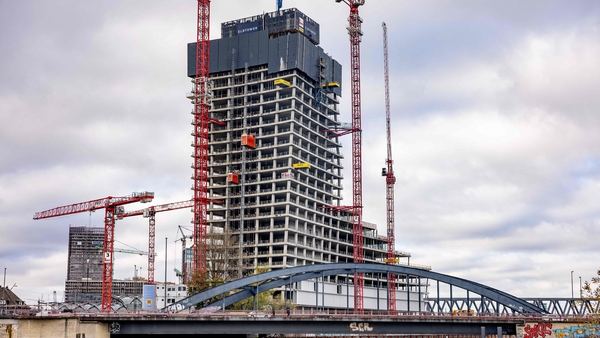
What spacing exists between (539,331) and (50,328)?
211 feet

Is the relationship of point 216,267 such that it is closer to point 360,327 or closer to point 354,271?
point 354,271

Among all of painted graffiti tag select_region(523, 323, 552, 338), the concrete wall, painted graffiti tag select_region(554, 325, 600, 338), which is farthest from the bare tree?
painted graffiti tag select_region(554, 325, 600, 338)

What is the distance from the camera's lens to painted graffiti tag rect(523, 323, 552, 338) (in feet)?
351

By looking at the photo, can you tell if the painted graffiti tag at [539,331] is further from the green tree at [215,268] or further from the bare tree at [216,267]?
the bare tree at [216,267]

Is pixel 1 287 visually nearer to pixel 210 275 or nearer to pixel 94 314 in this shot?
pixel 210 275

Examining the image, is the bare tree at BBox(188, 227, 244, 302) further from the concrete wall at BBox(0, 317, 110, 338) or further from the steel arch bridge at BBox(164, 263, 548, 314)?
the concrete wall at BBox(0, 317, 110, 338)

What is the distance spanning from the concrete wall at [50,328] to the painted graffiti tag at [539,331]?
5592 centimetres

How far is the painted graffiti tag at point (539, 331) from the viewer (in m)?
107

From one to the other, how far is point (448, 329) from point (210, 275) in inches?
3011

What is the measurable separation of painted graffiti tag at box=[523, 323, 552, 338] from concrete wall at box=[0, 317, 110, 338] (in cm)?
5592

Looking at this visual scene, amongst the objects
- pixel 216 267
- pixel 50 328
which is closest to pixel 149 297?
pixel 50 328

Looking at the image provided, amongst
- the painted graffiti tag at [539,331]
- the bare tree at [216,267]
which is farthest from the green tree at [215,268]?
the painted graffiti tag at [539,331]

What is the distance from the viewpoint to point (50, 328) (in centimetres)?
10312

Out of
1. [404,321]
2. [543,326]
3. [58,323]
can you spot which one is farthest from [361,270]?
[58,323]
